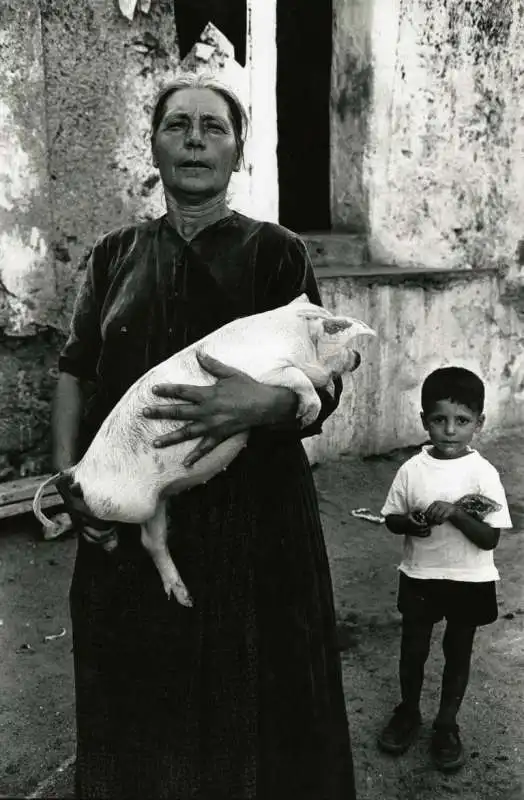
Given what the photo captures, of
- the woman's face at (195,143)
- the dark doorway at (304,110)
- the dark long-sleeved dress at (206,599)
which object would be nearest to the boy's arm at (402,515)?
the dark long-sleeved dress at (206,599)

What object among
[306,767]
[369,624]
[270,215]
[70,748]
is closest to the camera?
[306,767]

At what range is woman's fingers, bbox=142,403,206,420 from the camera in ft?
5.52

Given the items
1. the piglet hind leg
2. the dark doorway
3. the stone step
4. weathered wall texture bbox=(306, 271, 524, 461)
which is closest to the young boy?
the piglet hind leg

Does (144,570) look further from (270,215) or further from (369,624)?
(270,215)

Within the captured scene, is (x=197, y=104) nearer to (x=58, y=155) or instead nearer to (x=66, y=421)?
(x=66, y=421)

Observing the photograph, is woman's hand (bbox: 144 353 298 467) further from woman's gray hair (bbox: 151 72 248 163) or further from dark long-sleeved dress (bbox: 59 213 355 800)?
woman's gray hair (bbox: 151 72 248 163)

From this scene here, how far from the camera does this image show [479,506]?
8.55ft

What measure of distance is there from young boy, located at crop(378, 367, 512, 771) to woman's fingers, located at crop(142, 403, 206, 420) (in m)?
1.16

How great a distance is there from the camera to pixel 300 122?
6340mm

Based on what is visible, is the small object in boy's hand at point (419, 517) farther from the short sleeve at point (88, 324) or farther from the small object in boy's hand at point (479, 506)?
the short sleeve at point (88, 324)

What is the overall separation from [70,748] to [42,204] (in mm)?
2563

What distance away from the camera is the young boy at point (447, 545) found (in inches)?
103

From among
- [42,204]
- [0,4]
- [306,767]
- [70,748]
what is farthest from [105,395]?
[0,4]

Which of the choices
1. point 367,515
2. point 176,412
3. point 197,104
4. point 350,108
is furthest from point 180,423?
point 350,108
